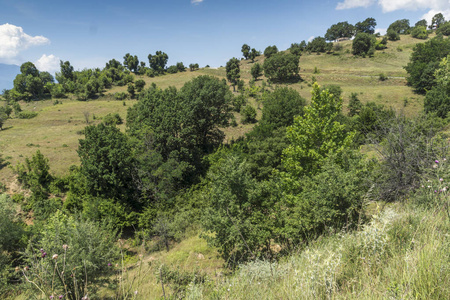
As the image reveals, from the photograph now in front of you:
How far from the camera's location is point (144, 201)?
2708 cm

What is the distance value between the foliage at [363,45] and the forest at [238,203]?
28451mm

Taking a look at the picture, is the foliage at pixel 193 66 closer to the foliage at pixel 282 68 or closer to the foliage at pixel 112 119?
the foliage at pixel 282 68

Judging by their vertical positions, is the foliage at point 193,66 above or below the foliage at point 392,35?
below

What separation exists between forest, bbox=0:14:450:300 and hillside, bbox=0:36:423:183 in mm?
1296

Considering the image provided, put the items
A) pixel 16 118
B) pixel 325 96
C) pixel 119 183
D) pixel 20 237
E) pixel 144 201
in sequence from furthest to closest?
pixel 16 118 → pixel 144 201 → pixel 119 183 → pixel 20 237 → pixel 325 96

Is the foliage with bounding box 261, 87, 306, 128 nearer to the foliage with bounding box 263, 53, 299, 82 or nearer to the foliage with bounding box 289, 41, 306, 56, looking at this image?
the foliage with bounding box 263, 53, 299, 82

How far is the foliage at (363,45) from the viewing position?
283ft

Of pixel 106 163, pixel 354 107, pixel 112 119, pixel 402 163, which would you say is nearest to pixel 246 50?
pixel 354 107

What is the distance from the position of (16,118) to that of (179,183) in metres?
56.1

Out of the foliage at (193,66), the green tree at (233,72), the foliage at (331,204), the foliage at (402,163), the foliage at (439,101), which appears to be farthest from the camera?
the foliage at (193,66)

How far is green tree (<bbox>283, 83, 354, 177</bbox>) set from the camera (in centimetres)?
1582

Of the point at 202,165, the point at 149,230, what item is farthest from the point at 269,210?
the point at 202,165

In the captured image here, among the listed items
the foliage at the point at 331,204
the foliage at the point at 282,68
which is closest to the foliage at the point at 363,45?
the foliage at the point at 282,68

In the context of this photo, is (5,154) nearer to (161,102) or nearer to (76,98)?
(161,102)
